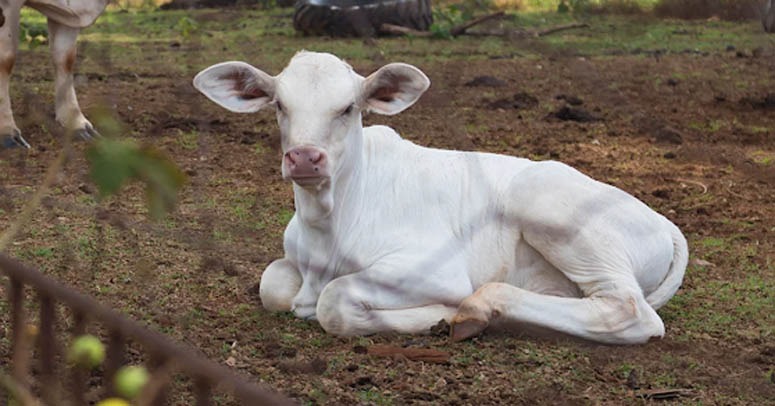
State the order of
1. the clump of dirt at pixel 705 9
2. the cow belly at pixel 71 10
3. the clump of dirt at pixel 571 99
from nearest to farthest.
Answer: the clump of dirt at pixel 705 9
the cow belly at pixel 71 10
the clump of dirt at pixel 571 99

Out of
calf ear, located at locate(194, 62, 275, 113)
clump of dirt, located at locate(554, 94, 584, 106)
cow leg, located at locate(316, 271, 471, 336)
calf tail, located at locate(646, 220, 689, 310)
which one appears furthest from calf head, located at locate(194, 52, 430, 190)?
clump of dirt, located at locate(554, 94, 584, 106)

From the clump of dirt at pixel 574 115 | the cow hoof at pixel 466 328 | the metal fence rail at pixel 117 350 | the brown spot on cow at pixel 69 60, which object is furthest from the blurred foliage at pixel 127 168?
the clump of dirt at pixel 574 115

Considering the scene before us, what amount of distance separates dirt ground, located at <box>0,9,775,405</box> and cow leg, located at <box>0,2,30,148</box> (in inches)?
4.9

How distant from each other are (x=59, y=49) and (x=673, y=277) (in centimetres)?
421

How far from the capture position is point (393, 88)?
4.27m

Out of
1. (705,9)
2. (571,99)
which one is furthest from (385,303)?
(571,99)

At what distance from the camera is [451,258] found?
4.31 m

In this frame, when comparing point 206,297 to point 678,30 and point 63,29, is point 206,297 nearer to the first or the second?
point 63,29

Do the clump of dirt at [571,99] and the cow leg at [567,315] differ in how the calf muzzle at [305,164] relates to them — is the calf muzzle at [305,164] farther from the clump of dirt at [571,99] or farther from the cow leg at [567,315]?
the clump of dirt at [571,99]

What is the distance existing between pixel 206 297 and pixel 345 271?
0.49 meters

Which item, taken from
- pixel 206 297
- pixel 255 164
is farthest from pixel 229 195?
pixel 206 297

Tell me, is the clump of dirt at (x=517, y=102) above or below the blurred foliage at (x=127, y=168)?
below

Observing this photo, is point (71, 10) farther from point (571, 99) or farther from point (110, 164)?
point (110, 164)

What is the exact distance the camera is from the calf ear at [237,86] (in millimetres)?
4188
